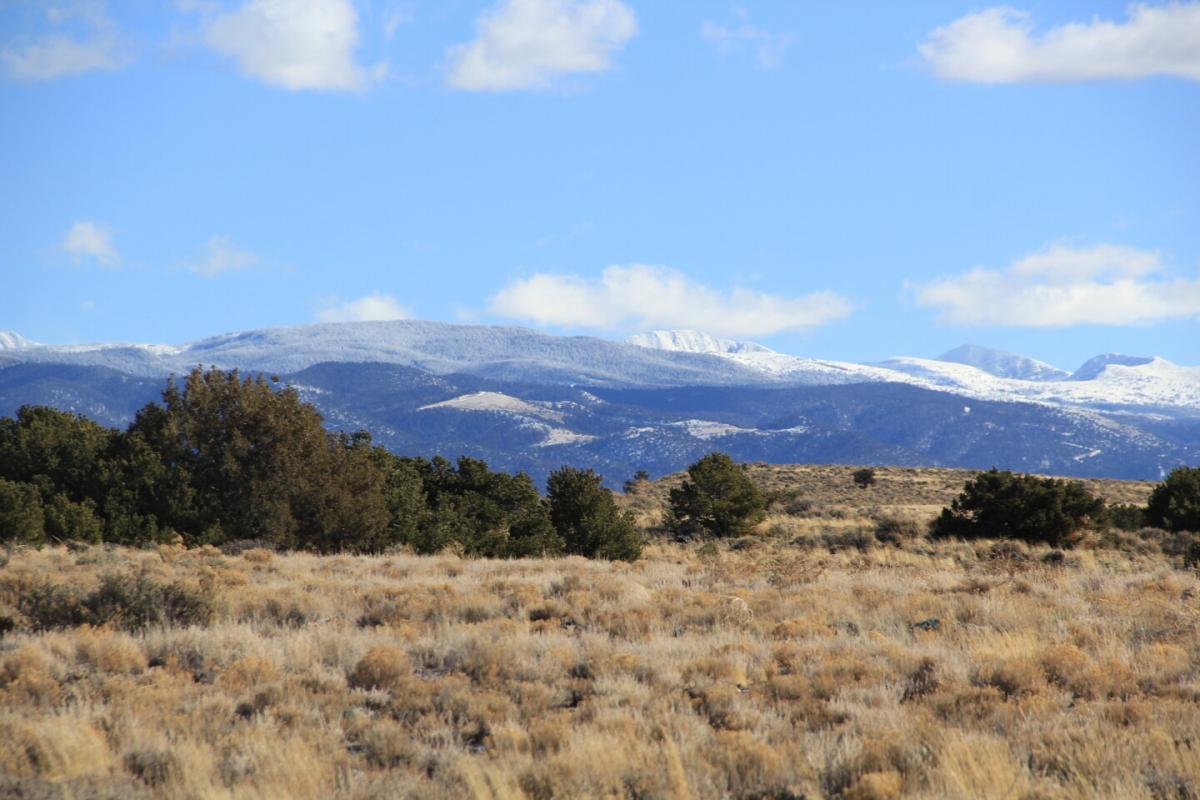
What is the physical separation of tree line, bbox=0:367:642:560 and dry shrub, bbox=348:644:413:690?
17.0 metres

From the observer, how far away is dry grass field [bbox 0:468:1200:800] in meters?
7.21

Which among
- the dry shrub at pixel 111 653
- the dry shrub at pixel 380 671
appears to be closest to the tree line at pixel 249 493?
the dry shrub at pixel 111 653

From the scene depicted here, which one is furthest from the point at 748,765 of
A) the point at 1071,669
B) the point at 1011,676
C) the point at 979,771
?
the point at 1071,669

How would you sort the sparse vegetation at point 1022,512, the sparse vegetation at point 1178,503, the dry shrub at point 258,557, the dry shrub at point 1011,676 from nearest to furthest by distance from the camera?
1. the dry shrub at point 1011,676
2. the dry shrub at point 258,557
3. the sparse vegetation at point 1022,512
4. the sparse vegetation at point 1178,503

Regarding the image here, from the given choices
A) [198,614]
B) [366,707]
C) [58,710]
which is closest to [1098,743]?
[366,707]

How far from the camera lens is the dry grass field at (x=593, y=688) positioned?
721 centimetres

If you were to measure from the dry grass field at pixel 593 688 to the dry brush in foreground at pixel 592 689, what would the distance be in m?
0.03

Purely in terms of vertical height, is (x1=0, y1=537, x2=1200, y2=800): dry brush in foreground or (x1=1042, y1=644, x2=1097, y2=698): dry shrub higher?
(x1=1042, y1=644, x2=1097, y2=698): dry shrub

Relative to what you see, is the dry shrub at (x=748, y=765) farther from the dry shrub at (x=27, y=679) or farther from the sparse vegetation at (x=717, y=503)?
the sparse vegetation at (x=717, y=503)

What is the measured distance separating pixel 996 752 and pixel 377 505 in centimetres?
2307

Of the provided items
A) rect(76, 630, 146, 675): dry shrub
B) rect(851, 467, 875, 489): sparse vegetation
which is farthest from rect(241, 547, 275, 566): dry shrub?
rect(851, 467, 875, 489): sparse vegetation

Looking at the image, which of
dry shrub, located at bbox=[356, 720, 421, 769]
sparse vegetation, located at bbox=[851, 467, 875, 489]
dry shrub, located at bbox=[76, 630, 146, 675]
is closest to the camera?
dry shrub, located at bbox=[356, 720, 421, 769]

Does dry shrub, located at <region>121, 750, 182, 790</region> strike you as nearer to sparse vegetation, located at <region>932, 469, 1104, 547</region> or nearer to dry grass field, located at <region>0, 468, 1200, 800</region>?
dry grass field, located at <region>0, 468, 1200, 800</region>

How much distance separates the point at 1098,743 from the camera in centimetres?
761
